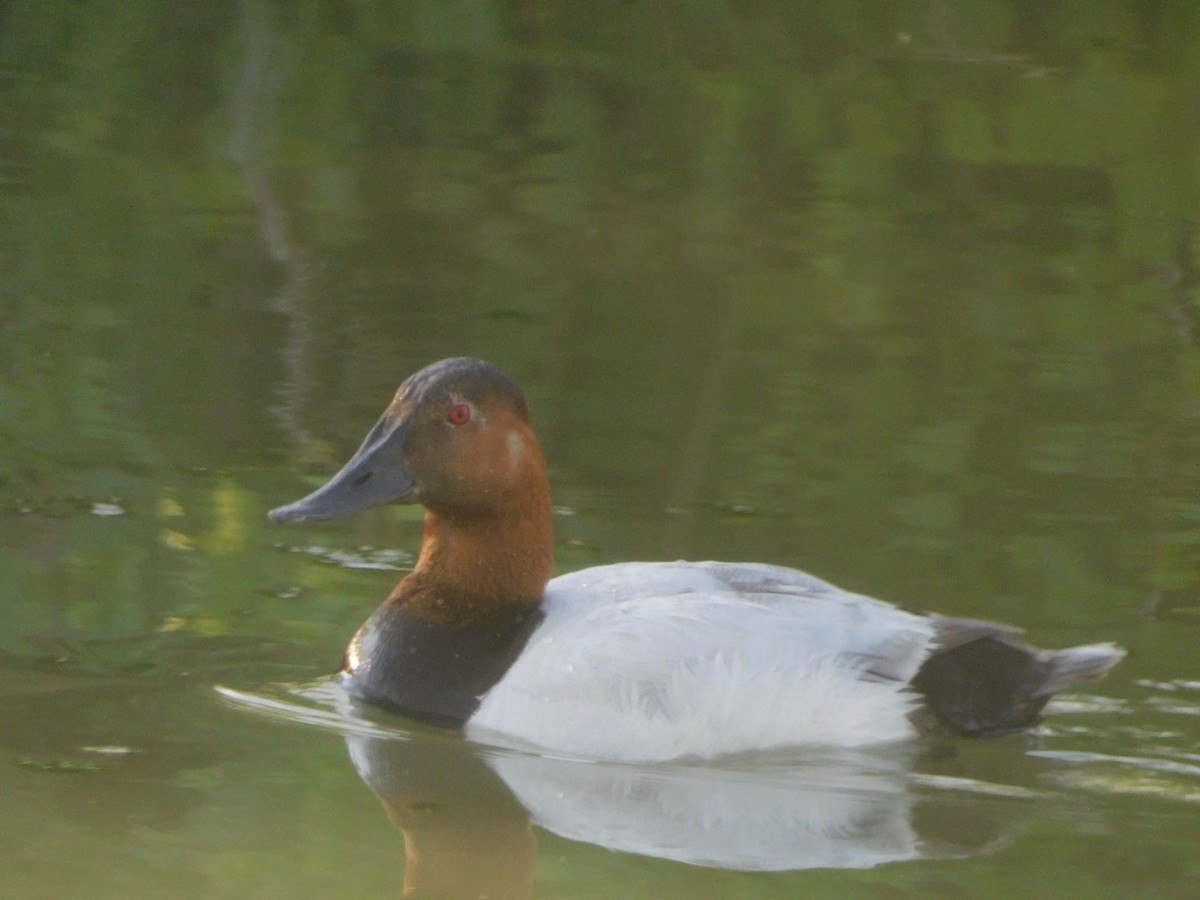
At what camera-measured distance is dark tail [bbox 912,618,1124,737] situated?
19.2 feet

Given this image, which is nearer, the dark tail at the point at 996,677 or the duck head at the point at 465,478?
the dark tail at the point at 996,677

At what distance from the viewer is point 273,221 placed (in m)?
11.6

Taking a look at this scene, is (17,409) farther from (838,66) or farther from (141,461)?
(838,66)

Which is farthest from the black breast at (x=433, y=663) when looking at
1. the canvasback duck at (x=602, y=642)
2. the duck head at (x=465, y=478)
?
the duck head at (x=465, y=478)

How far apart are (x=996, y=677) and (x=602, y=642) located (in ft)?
3.57

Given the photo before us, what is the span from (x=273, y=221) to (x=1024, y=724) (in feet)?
21.9

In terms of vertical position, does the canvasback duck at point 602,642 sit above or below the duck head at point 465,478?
below

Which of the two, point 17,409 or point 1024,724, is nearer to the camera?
point 1024,724

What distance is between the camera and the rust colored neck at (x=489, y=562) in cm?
602

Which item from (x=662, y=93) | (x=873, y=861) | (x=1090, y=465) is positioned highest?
(x=662, y=93)

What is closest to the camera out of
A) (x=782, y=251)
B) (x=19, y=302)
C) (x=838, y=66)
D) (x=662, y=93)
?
(x=19, y=302)

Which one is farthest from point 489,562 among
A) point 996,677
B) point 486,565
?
point 996,677

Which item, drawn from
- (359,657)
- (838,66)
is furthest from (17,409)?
(838,66)

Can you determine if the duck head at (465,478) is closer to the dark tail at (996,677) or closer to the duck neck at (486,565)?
the duck neck at (486,565)
